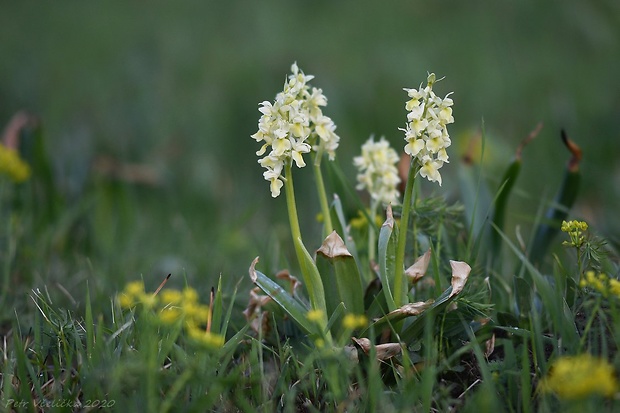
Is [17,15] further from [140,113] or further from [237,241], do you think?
[237,241]

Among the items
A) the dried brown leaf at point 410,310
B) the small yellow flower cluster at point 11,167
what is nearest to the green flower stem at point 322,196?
the dried brown leaf at point 410,310

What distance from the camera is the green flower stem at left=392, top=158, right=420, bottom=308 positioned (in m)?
1.72

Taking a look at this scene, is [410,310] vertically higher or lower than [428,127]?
lower

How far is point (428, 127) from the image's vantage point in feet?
5.47

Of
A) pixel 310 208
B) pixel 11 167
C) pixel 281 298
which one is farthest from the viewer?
pixel 310 208

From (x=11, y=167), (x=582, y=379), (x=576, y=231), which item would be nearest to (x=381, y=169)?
(x=576, y=231)

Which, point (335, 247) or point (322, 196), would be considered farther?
point (322, 196)

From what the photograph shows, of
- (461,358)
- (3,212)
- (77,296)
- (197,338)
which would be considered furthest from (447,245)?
(3,212)

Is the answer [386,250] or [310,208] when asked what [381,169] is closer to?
[386,250]

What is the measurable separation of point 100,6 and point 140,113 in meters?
3.57

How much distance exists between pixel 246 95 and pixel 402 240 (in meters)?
3.26

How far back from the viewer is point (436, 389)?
170cm

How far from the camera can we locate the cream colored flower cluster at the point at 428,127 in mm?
1659

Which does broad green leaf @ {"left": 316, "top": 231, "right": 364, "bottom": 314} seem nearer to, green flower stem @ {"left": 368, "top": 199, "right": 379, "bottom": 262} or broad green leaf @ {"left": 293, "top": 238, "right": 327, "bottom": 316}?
broad green leaf @ {"left": 293, "top": 238, "right": 327, "bottom": 316}
